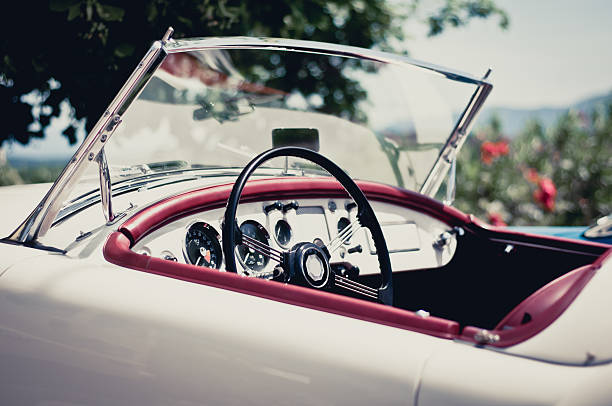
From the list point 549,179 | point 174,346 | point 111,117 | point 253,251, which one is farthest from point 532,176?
point 174,346

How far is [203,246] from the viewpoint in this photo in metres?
2.20

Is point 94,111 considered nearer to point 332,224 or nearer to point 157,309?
point 332,224

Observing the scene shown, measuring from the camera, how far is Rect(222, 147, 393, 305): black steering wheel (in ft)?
6.37

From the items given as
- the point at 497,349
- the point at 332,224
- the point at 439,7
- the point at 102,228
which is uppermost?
the point at 439,7

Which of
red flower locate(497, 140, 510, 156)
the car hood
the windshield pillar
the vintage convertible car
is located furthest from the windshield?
red flower locate(497, 140, 510, 156)

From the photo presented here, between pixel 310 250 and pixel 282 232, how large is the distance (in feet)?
1.19

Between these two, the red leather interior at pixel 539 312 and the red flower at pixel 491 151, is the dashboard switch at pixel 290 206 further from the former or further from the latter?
the red flower at pixel 491 151

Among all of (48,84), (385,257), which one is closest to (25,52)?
(48,84)

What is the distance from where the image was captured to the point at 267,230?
2.36m

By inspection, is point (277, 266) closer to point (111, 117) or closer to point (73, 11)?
point (111, 117)

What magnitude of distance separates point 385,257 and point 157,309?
905 mm

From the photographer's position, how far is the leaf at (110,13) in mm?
3941

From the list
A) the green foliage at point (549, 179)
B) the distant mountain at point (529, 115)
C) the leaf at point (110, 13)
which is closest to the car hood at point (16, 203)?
the leaf at point (110, 13)

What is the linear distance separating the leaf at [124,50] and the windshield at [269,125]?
977 millimetres
